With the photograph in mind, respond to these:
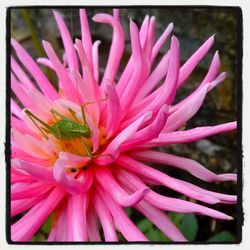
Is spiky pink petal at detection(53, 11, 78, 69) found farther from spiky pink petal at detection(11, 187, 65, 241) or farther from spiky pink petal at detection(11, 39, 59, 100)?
spiky pink petal at detection(11, 187, 65, 241)

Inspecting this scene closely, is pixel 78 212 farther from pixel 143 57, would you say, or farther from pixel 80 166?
pixel 143 57

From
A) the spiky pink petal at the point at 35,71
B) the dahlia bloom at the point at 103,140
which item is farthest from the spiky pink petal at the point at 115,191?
the spiky pink petal at the point at 35,71

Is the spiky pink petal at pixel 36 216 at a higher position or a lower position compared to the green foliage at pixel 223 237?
higher

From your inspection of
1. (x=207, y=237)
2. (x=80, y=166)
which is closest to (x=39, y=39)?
(x=80, y=166)

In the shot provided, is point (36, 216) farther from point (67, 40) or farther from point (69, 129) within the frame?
point (67, 40)

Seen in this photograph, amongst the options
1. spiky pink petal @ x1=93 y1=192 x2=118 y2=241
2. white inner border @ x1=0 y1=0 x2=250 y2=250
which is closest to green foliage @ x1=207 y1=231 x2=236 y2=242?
white inner border @ x1=0 y1=0 x2=250 y2=250

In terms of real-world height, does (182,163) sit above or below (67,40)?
below

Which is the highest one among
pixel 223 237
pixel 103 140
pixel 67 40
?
pixel 67 40

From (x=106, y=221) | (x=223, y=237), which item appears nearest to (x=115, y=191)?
(x=106, y=221)

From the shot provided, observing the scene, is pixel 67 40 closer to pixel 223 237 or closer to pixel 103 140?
pixel 103 140
